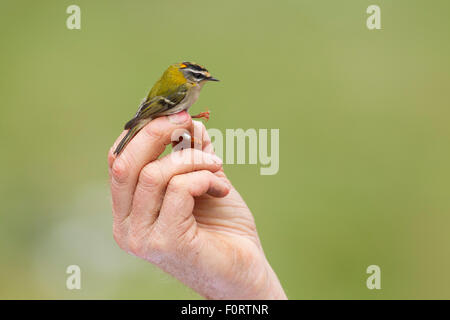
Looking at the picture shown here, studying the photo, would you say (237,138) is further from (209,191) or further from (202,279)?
(202,279)

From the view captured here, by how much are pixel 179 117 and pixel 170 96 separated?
0.10 m

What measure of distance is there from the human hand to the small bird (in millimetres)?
52

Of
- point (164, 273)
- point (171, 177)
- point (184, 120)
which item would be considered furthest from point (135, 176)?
point (164, 273)

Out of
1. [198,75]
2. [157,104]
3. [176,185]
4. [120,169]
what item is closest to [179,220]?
[176,185]

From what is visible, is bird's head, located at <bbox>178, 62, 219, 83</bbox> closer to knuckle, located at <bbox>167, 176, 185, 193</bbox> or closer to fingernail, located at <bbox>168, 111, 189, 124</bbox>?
fingernail, located at <bbox>168, 111, 189, 124</bbox>

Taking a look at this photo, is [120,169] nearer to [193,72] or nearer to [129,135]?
[129,135]

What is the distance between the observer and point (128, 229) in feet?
4.85

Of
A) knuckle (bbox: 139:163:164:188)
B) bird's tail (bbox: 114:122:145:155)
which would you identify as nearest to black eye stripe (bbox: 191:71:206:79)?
bird's tail (bbox: 114:122:145:155)

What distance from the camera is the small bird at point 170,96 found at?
140cm

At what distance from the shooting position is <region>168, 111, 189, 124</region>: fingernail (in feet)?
4.53

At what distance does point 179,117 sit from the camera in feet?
4.63

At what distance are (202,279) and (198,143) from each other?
46 centimetres

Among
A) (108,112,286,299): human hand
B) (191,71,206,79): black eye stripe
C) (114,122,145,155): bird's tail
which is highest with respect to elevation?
(191,71,206,79): black eye stripe

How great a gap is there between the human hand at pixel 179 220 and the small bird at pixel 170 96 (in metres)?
0.05
